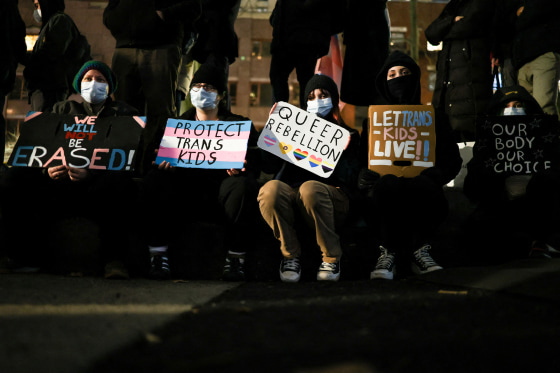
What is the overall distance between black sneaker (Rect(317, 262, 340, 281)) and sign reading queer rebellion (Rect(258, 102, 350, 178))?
0.63 metres

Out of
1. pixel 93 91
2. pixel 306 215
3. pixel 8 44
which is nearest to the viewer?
pixel 306 215

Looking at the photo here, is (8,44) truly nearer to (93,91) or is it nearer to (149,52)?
(149,52)

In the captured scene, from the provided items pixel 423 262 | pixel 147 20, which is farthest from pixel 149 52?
pixel 423 262

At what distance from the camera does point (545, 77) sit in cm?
486

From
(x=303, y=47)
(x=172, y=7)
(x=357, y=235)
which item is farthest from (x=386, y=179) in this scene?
(x=172, y=7)

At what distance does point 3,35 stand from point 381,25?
3642mm

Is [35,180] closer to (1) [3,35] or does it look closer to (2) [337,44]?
(1) [3,35]

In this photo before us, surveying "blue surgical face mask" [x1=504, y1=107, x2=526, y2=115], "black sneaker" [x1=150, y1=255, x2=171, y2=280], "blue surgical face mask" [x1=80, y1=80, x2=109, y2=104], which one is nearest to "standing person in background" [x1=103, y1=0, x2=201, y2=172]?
"blue surgical face mask" [x1=80, y1=80, x2=109, y2=104]

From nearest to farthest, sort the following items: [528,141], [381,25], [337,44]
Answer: [528,141], [381,25], [337,44]

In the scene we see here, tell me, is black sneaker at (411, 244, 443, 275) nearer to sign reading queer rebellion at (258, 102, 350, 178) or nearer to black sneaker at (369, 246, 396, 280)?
black sneaker at (369, 246, 396, 280)

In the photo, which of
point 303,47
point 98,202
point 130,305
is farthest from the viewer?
point 303,47

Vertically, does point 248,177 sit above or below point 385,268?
above

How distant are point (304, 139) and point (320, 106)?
1.08 feet

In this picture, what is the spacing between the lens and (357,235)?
3.61m
